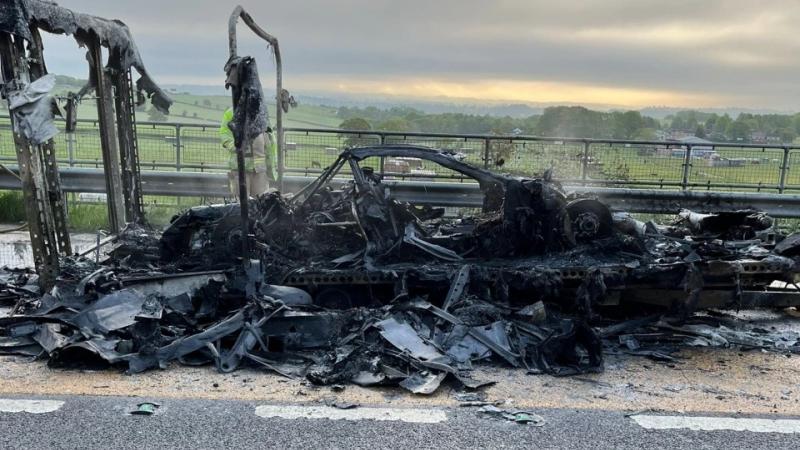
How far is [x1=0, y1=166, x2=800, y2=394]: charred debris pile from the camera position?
5.22m

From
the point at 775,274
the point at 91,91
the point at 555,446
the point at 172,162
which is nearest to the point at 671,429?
the point at 555,446

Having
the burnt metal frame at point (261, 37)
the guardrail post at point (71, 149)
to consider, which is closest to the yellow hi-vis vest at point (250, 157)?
the burnt metal frame at point (261, 37)

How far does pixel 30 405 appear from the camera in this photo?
432 centimetres

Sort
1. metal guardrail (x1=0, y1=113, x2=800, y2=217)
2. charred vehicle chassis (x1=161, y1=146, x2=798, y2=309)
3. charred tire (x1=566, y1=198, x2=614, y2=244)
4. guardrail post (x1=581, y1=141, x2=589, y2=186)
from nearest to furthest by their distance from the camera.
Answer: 1. charred vehicle chassis (x1=161, y1=146, x2=798, y2=309)
2. charred tire (x1=566, y1=198, x2=614, y2=244)
3. metal guardrail (x1=0, y1=113, x2=800, y2=217)
4. guardrail post (x1=581, y1=141, x2=589, y2=186)

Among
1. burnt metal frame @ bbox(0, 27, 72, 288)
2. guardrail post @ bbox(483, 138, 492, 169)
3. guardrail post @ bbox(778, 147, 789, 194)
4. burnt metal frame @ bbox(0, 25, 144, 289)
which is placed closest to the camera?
burnt metal frame @ bbox(0, 27, 72, 288)

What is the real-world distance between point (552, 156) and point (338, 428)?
918 cm

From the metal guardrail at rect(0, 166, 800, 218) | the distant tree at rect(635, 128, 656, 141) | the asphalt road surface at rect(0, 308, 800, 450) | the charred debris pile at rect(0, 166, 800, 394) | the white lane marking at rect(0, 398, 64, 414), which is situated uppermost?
the distant tree at rect(635, 128, 656, 141)

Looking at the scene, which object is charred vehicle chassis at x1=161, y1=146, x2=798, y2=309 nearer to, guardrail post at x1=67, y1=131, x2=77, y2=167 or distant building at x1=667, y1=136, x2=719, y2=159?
distant building at x1=667, y1=136, x2=719, y2=159

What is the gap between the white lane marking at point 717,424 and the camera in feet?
13.7

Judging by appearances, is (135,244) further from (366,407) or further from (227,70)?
(366,407)

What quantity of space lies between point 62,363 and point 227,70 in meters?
2.74

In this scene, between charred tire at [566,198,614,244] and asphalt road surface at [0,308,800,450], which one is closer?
asphalt road surface at [0,308,800,450]

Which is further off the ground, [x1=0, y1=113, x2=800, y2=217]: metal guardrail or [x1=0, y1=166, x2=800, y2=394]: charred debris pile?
[x1=0, y1=113, x2=800, y2=217]: metal guardrail

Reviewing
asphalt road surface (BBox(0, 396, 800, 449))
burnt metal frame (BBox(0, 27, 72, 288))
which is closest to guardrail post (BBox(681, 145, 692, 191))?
asphalt road surface (BBox(0, 396, 800, 449))
